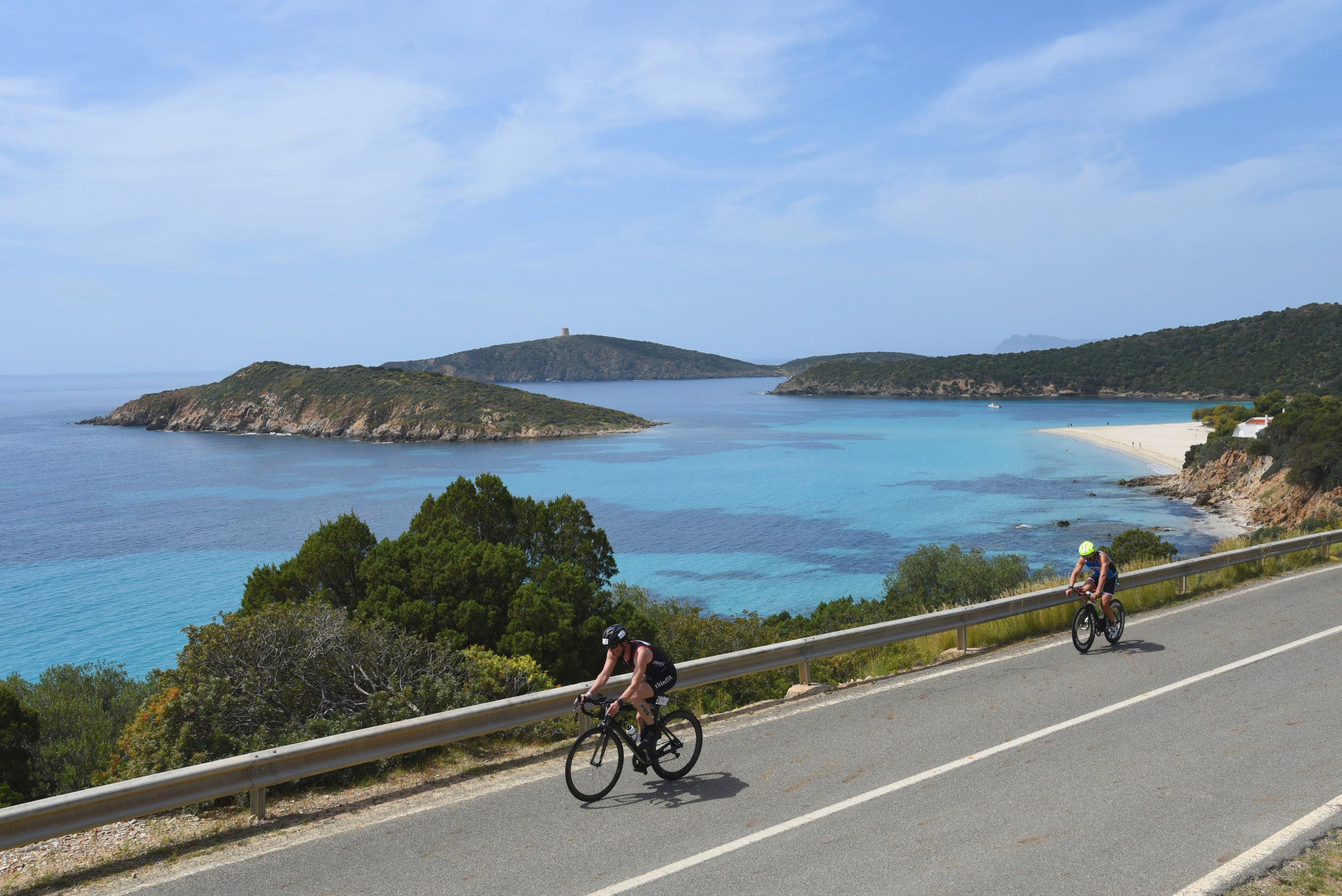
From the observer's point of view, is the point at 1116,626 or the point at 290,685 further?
the point at 1116,626

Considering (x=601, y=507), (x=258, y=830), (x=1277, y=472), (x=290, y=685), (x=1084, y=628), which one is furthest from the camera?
(x=601, y=507)

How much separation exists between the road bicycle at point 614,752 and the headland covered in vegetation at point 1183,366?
104127 mm

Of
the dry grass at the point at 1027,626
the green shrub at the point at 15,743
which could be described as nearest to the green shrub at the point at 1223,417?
the dry grass at the point at 1027,626

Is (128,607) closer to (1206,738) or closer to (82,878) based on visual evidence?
(82,878)

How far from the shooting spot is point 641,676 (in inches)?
274

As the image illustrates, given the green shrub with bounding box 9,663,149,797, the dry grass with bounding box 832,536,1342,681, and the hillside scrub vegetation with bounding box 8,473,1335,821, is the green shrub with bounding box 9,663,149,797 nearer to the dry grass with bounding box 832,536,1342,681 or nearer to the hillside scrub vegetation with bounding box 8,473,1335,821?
the hillside scrub vegetation with bounding box 8,473,1335,821

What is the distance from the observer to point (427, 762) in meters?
7.61

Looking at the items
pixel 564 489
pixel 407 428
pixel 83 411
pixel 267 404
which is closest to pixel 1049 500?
pixel 564 489

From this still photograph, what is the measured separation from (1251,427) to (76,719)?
72250mm

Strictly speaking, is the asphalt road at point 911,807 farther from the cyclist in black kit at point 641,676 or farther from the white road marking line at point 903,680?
the cyclist in black kit at point 641,676

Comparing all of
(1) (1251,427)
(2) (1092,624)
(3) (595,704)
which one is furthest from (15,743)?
(1) (1251,427)

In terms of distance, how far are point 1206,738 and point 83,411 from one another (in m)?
225

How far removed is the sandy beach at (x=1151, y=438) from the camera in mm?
77500

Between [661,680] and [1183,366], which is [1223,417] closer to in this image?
[1183,366]
